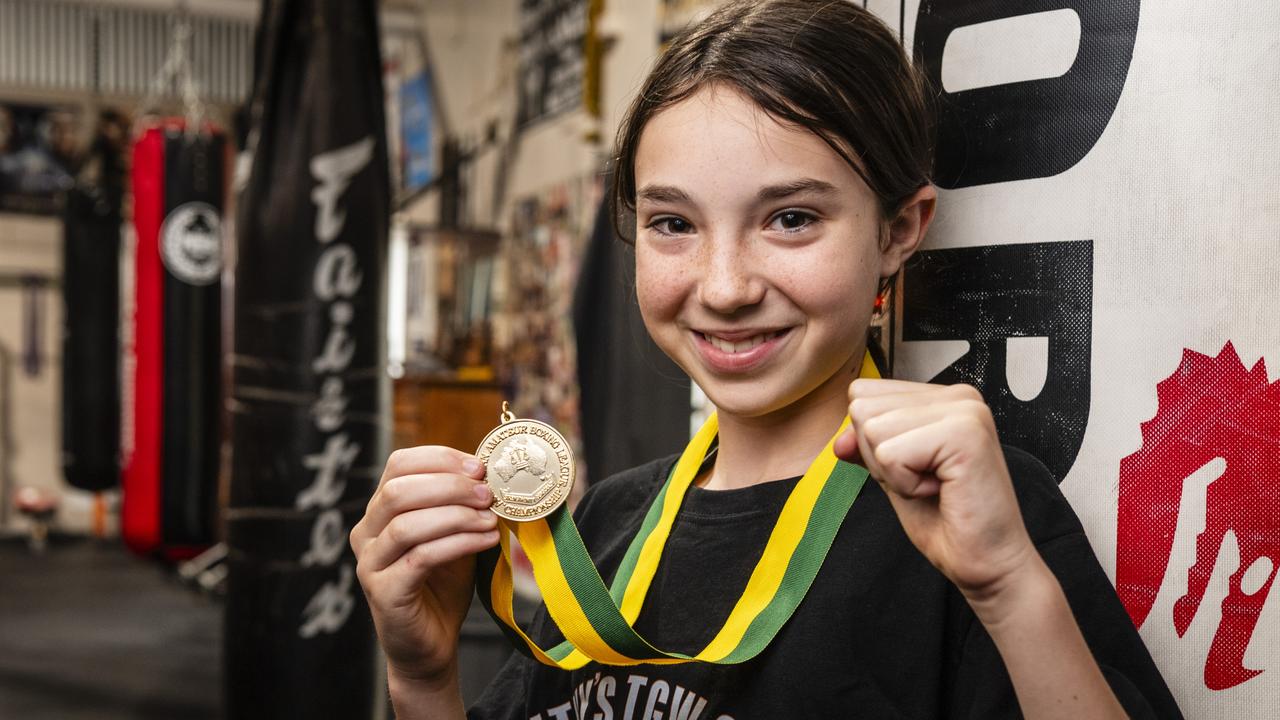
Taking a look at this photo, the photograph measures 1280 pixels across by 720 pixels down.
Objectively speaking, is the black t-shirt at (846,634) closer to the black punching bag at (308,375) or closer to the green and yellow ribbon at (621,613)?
the green and yellow ribbon at (621,613)

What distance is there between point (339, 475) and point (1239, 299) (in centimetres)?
203

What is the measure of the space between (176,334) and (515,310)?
1472 mm

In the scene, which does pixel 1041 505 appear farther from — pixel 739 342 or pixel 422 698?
pixel 422 698

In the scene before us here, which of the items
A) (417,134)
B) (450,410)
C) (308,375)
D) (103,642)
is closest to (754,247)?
(308,375)

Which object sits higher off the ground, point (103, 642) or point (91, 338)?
point (91, 338)

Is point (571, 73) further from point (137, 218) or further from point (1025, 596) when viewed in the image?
point (1025, 596)

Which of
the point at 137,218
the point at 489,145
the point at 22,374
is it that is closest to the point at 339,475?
the point at 137,218

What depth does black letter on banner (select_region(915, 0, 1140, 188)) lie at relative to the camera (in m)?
0.96

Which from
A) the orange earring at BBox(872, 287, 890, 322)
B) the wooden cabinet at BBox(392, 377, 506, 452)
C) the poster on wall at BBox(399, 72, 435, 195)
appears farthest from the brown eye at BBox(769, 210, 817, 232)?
the poster on wall at BBox(399, 72, 435, 195)

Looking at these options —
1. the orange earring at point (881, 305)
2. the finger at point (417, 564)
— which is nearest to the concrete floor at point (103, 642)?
the finger at point (417, 564)

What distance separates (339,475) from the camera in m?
2.56

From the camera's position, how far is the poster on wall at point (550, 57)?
16.0ft

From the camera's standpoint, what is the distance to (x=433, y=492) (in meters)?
0.89

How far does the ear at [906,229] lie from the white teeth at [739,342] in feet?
0.41
